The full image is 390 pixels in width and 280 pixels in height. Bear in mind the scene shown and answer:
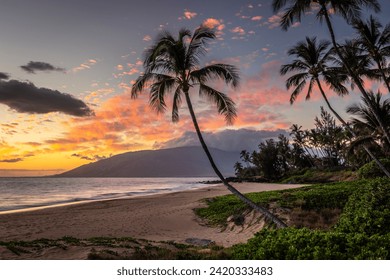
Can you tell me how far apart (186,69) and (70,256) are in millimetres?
7065

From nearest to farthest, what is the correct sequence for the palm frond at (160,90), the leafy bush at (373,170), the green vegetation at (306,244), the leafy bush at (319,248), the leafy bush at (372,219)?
the leafy bush at (319,248)
the green vegetation at (306,244)
the leafy bush at (372,219)
the palm frond at (160,90)
the leafy bush at (373,170)

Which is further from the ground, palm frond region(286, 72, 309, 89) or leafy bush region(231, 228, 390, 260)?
palm frond region(286, 72, 309, 89)

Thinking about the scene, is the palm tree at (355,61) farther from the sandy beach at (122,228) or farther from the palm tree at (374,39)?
the sandy beach at (122,228)

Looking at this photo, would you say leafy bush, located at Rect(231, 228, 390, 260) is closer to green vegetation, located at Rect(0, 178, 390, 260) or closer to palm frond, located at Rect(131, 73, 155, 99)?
green vegetation, located at Rect(0, 178, 390, 260)

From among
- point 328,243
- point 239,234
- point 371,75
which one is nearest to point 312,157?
point 371,75

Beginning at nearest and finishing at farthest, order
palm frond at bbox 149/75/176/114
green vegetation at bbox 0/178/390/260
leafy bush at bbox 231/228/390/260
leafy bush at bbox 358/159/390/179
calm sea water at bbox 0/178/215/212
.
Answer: leafy bush at bbox 231/228/390/260
green vegetation at bbox 0/178/390/260
palm frond at bbox 149/75/176/114
leafy bush at bbox 358/159/390/179
calm sea water at bbox 0/178/215/212

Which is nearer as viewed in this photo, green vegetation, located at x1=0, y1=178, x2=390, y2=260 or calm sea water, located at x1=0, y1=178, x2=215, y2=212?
green vegetation, located at x1=0, y1=178, x2=390, y2=260

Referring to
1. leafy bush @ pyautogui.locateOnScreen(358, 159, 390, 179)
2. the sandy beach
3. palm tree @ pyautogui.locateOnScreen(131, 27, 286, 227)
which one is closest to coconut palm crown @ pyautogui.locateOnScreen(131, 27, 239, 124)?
palm tree @ pyautogui.locateOnScreen(131, 27, 286, 227)

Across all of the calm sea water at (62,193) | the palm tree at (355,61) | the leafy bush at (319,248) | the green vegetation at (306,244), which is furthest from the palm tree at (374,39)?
the calm sea water at (62,193)

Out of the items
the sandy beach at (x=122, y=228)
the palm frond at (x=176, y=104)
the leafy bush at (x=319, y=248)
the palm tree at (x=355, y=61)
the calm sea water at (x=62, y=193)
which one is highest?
the palm tree at (x=355, y=61)

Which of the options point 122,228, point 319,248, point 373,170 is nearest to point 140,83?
point 122,228

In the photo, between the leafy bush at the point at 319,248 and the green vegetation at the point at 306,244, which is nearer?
the leafy bush at the point at 319,248

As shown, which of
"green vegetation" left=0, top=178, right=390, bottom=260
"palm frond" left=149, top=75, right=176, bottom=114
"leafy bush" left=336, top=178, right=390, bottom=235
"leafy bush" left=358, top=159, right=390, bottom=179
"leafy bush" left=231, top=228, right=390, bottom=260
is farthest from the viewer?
"leafy bush" left=358, top=159, right=390, bottom=179

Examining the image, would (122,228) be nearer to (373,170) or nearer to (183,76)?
(183,76)
